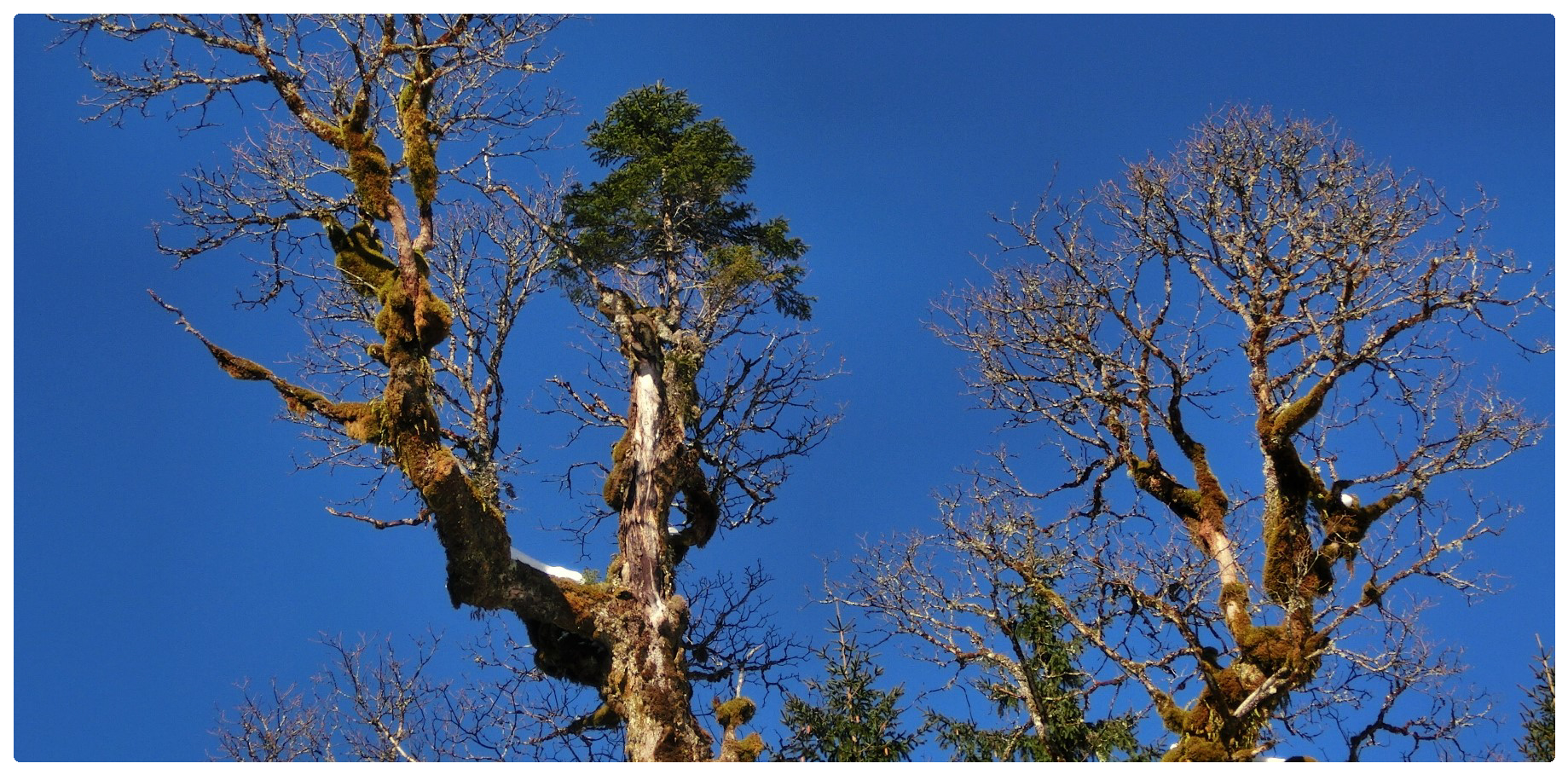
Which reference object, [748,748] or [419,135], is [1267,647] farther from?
[419,135]

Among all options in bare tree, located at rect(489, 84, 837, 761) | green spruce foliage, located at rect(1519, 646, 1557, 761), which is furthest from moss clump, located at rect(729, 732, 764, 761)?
green spruce foliage, located at rect(1519, 646, 1557, 761)

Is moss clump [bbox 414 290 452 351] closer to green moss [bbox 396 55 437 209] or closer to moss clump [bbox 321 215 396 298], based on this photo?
moss clump [bbox 321 215 396 298]

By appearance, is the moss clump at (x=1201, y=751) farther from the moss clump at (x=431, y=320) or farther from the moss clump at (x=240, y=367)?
the moss clump at (x=240, y=367)

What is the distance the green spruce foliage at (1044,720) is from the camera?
1409 cm

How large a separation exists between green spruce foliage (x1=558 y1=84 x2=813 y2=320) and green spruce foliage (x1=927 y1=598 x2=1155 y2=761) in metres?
5.70

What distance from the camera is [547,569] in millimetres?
13688

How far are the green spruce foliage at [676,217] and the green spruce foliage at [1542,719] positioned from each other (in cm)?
1034

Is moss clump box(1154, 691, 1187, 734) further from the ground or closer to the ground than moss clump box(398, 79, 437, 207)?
closer to the ground

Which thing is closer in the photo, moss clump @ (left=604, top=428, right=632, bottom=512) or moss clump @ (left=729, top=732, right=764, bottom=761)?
moss clump @ (left=729, top=732, right=764, bottom=761)

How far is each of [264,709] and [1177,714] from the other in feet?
38.8

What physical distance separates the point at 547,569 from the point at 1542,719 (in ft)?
38.4

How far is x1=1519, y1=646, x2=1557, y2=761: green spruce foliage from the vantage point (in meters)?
14.9
